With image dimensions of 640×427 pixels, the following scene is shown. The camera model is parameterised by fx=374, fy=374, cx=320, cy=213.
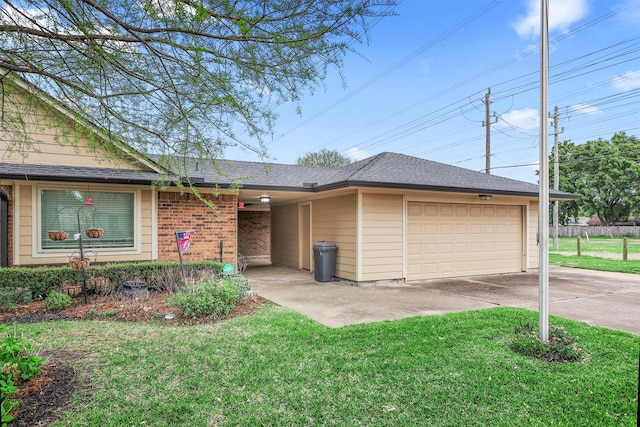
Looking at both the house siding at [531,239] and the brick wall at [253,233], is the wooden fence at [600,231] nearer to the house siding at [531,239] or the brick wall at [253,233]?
the house siding at [531,239]

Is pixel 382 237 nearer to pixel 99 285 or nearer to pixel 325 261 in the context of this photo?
pixel 325 261

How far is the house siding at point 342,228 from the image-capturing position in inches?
358

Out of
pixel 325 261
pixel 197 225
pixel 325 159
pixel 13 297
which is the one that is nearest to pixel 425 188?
pixel 325 261

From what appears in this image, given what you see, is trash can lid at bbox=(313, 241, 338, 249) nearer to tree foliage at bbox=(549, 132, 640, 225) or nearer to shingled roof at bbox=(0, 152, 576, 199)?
shingled roof at bbox=(0, 152, 576, 199)

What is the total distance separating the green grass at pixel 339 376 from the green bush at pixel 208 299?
46 cm

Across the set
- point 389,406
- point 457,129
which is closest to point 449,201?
point 389,406

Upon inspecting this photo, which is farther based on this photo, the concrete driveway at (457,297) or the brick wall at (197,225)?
the brick wall at (197,225)

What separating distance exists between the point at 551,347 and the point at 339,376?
92.5 inches

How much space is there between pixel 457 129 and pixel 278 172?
19.8 m

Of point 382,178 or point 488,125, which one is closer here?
point 382,178

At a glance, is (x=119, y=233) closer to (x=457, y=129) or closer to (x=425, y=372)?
(x=425, y=372)

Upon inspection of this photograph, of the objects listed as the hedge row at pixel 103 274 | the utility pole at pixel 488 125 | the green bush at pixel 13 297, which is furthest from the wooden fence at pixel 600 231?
the green bush at pixel 13 297

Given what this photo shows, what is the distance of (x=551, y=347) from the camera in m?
4.00

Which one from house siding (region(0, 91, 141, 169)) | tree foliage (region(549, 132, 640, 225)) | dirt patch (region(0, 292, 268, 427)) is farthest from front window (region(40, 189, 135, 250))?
tree foliage (region(549, 132, 640, 225))
